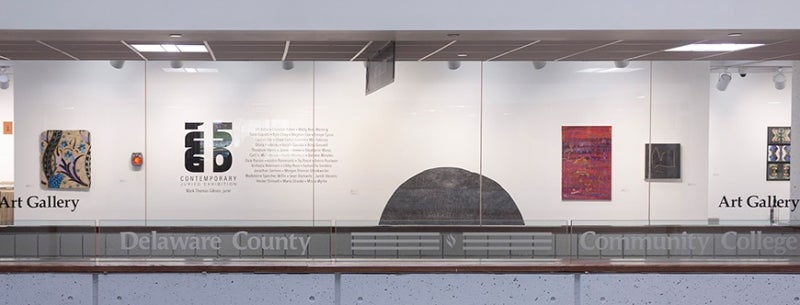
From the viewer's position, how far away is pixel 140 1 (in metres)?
4.85

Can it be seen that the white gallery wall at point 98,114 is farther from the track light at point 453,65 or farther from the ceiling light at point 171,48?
the track light at point 453,65

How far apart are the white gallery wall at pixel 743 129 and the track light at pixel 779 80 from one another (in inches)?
2.8

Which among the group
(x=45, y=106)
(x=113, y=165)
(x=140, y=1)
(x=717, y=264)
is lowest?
(x=717, y=264)

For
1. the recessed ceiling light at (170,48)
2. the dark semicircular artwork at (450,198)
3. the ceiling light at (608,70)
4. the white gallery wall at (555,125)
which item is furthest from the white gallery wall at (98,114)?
the ceiling light at (608,70)

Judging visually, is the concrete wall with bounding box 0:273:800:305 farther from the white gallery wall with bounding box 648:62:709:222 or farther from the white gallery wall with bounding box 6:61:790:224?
the white gallery wall with bounding box 648:62:709:222

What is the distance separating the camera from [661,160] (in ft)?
27.9

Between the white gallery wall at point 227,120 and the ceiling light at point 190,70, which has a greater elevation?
the ceiling light at point 190,70

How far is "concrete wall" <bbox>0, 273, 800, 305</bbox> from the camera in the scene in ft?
16.1

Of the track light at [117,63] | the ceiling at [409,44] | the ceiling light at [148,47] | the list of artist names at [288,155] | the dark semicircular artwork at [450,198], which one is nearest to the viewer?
the ceiling at [409,44]

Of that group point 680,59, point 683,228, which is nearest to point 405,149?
point 680,59

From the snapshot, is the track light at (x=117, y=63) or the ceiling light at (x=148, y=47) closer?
the ceiling light at (x=148, y=47)

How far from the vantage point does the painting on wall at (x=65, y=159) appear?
26.7 feet

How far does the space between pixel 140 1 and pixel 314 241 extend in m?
1.90

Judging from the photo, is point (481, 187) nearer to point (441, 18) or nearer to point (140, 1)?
point (441, 18)
